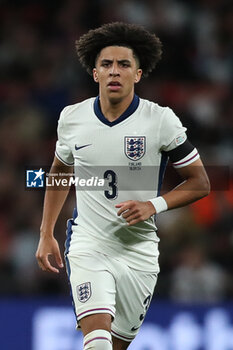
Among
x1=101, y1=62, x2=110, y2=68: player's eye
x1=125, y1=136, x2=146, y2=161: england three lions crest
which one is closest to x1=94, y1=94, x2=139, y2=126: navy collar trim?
x1=125, y1=136, x2=146, y2=161: england three lions crest

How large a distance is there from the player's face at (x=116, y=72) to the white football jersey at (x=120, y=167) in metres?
0.14

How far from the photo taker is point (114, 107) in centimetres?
499

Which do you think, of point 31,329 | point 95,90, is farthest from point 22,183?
point 31,329

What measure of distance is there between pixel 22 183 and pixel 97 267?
484 cm

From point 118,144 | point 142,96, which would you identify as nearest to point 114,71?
point 118,144

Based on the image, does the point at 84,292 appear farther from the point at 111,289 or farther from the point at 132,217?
the point at 132,217

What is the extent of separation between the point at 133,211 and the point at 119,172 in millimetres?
442

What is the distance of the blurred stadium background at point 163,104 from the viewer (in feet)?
24.6

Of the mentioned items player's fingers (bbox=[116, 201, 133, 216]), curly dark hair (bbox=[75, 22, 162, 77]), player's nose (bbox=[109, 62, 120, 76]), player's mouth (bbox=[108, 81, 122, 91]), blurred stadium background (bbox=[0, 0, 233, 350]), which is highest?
curly dark hair (bbox=[75, 22, 162, 77])

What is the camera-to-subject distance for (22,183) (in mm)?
9531

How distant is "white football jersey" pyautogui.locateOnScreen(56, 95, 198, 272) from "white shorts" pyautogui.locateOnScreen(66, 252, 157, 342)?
0.06 meters

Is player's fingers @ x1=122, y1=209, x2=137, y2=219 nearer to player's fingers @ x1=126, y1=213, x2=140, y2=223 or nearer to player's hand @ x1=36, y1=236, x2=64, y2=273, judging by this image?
player's fingers @ x1=126, y1=213, x2=140, y2=223

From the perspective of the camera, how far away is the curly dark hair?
4973 millimetres
